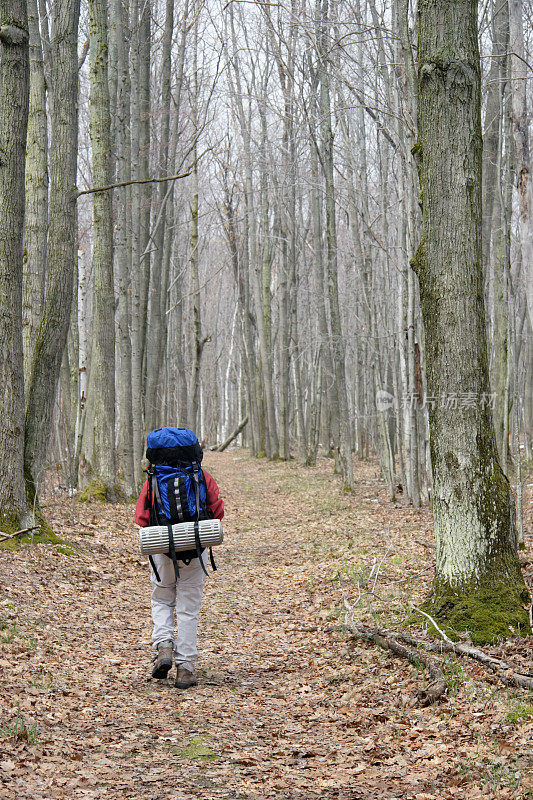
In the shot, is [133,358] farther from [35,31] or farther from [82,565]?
[82,565]

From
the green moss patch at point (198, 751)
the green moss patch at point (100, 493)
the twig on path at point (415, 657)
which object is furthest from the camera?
the green moss patch at point (100, 493)

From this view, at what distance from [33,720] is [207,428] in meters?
45.0

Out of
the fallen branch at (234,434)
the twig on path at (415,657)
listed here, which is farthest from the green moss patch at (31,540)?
the fallen branch at (234,434)

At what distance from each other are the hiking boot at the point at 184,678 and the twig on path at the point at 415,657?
4.73 feet

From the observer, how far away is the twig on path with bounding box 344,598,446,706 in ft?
14.0

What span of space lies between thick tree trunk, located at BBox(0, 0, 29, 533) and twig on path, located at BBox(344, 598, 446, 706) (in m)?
4.19

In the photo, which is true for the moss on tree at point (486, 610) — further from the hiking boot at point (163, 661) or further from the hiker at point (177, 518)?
the hiking boot at point (163, 661)

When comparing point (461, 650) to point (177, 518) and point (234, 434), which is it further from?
point (234, 434)

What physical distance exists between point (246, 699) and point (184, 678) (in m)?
0.48

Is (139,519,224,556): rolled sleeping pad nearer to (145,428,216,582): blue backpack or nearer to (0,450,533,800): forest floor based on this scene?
(145,428,216,582): blue backpack

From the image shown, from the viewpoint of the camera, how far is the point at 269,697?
5.00 metres

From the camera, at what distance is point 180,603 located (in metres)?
5.19

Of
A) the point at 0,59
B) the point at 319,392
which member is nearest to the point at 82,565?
the point at 0,59

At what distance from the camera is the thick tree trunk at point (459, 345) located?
506 centimetres
